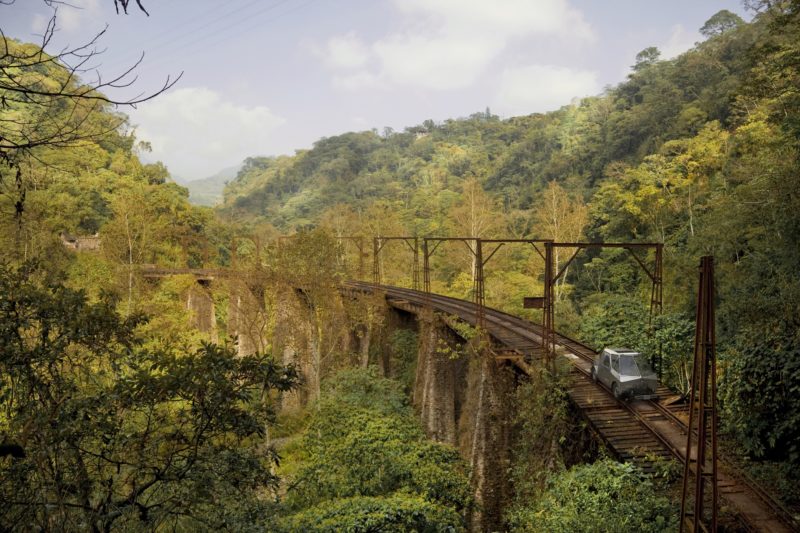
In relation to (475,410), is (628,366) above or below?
above

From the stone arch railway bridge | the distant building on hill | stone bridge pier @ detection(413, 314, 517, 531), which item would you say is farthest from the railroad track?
the distant building on hill

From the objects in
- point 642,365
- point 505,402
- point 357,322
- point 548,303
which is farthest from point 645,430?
point 357,322

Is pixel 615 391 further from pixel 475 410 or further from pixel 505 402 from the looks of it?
pixel 475 410

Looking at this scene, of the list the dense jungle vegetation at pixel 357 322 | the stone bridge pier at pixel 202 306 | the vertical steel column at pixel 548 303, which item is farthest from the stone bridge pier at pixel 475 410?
the stone bridge pier at pixel 202 306

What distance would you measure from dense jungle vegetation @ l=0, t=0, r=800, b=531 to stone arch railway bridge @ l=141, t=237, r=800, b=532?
768mm

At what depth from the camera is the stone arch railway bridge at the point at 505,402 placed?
8.58m

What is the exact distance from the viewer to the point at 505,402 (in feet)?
51.3

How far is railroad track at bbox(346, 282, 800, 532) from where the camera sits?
25.0ft

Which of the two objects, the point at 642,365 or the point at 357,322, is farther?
the point at 357,322

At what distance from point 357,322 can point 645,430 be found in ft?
54.1

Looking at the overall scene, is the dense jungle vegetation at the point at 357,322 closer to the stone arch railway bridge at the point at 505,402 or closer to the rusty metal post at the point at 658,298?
the rusty metal post at the point at 658,298

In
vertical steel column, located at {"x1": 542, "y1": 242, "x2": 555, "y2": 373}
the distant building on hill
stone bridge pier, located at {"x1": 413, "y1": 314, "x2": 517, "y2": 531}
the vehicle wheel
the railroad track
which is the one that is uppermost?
the distant building on hill

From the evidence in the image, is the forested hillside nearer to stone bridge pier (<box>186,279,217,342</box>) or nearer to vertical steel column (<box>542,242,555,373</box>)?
vertical steel column (<box>542,242,555,373</box>)

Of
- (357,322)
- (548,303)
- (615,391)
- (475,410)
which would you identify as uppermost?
(548,303)
